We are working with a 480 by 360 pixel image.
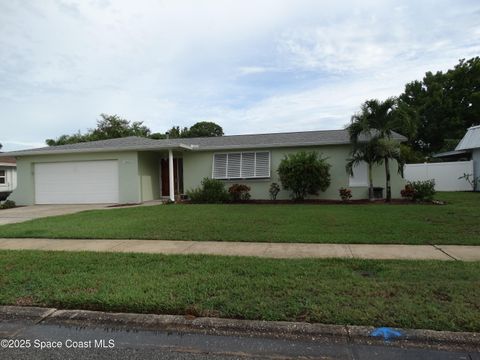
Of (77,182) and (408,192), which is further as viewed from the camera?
(77,182)

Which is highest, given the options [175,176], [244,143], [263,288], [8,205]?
[244,143]

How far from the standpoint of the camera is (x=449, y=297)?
4312 mm

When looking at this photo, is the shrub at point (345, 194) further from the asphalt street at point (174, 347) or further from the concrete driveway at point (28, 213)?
the asphalt street at point (174, 347)

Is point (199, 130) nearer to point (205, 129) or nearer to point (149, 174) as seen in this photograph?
point (205, 129)

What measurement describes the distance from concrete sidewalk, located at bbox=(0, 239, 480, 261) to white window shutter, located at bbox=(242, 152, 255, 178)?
9.83 m

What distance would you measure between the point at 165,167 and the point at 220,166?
3272 millimetres

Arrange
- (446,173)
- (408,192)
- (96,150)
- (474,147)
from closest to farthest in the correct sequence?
1. (408,192)
2. (96,150)
3. (474,147)
4. (446,173)

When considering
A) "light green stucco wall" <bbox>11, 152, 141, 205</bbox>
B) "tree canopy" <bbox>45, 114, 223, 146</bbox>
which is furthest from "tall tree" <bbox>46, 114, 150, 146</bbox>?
"light green stucco wall" <bbox>11, 152, 141, 205</bbox>

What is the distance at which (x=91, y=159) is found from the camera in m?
18.2

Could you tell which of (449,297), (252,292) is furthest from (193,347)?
(449,297)

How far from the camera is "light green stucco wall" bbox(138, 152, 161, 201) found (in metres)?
17.8

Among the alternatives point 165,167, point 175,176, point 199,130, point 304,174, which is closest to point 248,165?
point 304,174

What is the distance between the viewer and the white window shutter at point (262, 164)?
17.5 meters

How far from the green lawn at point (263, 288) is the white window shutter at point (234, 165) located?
Answer: 456 inches
